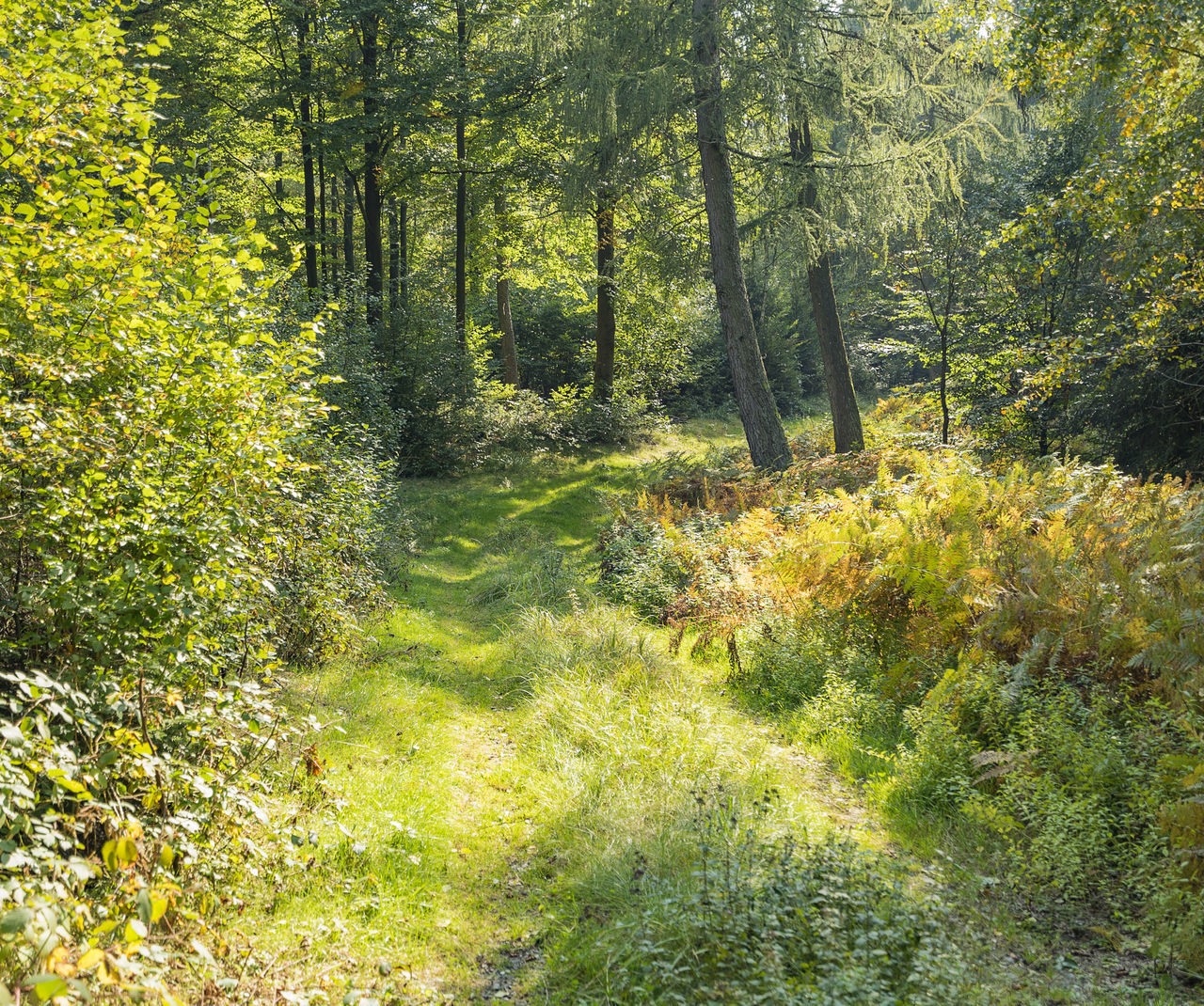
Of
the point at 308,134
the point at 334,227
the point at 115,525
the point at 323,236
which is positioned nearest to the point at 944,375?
the point at 308,134

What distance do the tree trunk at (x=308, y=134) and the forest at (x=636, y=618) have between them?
4.59m

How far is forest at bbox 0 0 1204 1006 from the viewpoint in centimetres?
317

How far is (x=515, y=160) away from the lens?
1806cm

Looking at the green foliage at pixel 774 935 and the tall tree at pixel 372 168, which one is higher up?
the tall tree at pixel 372 168

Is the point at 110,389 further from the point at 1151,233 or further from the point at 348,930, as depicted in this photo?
the point at 1151,233

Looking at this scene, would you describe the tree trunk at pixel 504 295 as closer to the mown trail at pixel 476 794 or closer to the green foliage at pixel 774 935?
the mown trail at pixel 476 794

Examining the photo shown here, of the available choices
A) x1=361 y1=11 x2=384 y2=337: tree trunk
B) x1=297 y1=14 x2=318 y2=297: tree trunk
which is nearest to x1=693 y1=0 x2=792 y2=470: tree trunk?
x1=361 y1=11 x2=384 y2=337: tree trunk

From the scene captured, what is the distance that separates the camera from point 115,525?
3.18 m

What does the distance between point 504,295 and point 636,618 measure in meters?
15.0

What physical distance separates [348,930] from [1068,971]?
2993mm

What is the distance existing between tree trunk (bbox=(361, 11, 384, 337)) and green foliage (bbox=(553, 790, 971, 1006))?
475 inches

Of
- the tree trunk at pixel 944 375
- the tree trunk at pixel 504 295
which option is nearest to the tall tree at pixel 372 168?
the tree trunk at pixel 504 295

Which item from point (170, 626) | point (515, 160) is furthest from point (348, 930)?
point (515, 160)

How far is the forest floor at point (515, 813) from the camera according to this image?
3.29m
